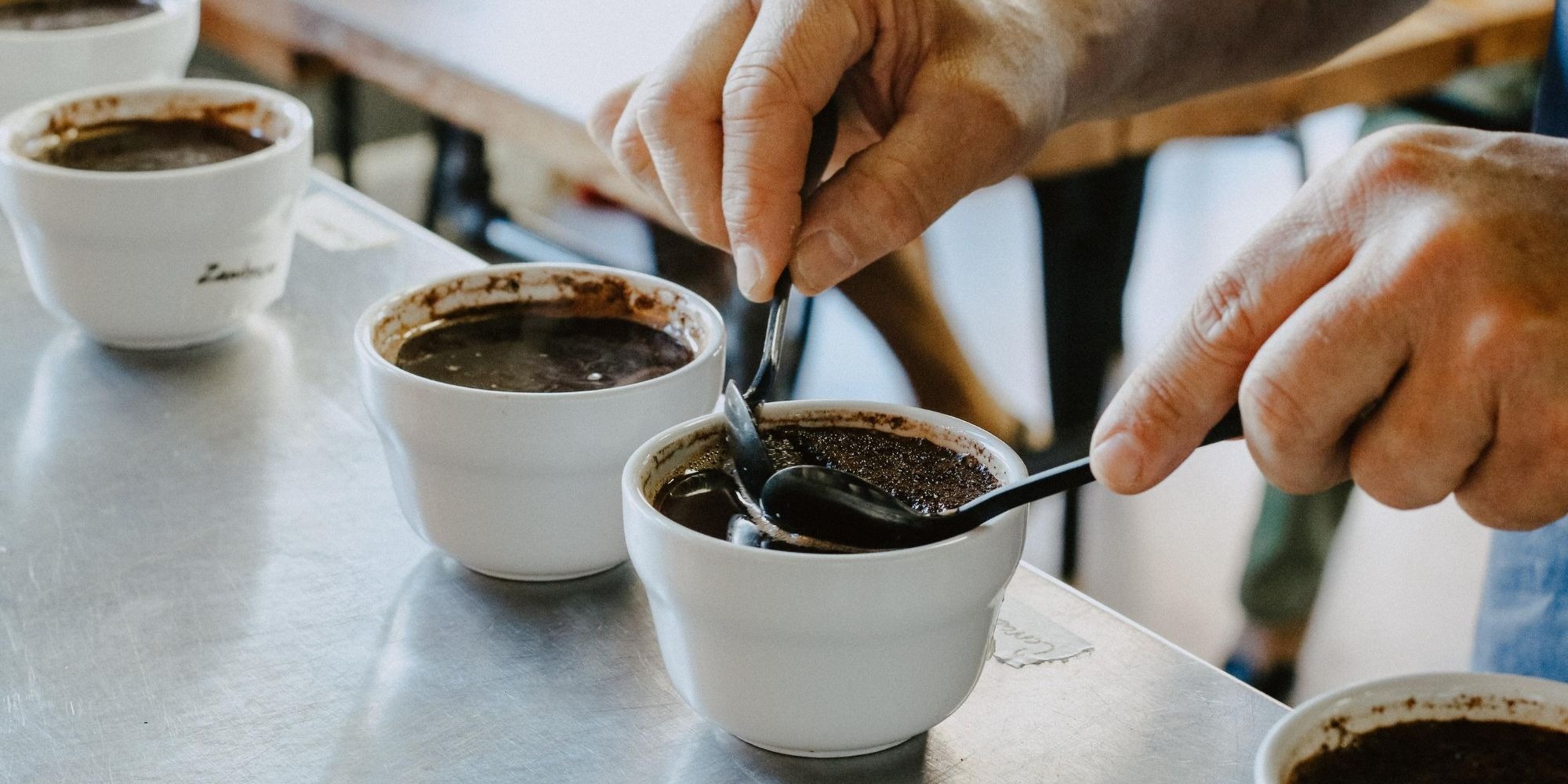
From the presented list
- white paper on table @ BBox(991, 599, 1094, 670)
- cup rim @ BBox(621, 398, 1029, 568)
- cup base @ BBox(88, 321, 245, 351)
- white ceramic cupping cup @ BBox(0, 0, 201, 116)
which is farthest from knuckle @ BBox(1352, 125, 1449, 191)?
white ceramic cupping cup @ BBox(0, 0, 201, 116)

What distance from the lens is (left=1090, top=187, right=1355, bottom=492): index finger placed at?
2.57ft

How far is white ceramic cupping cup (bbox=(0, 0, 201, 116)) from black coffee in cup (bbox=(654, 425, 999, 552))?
1081mm

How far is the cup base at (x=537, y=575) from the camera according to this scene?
1.03 metres

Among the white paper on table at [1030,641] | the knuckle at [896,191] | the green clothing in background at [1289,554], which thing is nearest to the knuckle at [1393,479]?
the white paper on table at [1030,641]

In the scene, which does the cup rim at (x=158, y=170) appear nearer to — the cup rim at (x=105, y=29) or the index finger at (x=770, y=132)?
the cup rim at (x=105, y=29)

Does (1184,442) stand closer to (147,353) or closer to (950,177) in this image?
(950,177)

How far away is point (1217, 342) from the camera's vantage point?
79cm

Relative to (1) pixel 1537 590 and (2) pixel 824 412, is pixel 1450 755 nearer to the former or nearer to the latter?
(2) pixel 824 412

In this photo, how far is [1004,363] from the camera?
373 centimetres

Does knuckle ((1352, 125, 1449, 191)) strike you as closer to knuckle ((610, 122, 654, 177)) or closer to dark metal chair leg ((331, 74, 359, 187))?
knuckle ((610, 122, 654, 177))

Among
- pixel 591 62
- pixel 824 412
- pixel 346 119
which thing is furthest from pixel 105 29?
pixel 346 119

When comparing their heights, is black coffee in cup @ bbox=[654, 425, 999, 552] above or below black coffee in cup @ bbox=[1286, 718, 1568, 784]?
above

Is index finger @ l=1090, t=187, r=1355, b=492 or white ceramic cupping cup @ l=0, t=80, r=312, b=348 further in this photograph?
white ceramic cupping cup @ l=0, t=80, r=312, b=348

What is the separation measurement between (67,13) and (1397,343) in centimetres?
163
